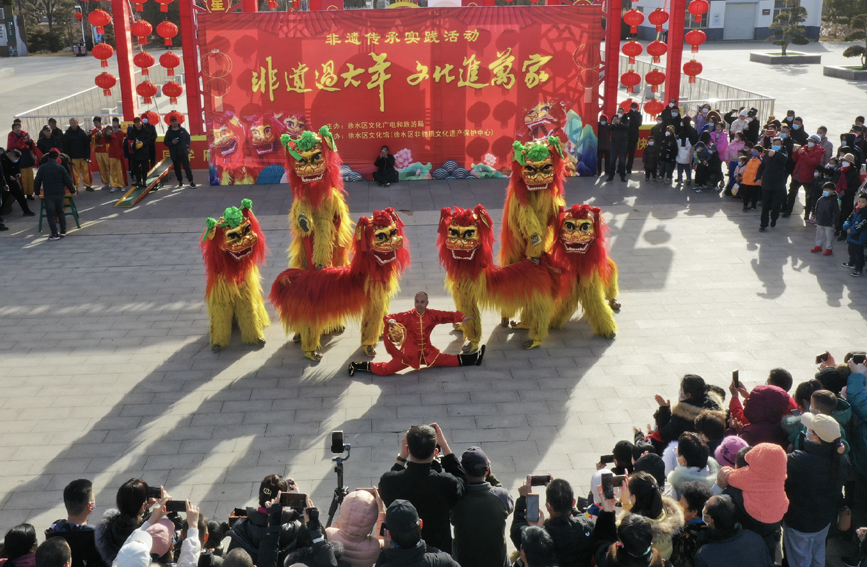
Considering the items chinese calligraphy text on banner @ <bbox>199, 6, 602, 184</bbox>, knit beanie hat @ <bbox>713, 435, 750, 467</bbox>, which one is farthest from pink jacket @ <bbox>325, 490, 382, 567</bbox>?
chinese calligraphy text on banner @ <bbox>199, 6, 602, 184</bbox>

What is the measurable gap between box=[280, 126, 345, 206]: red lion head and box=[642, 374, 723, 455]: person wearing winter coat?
175 inches

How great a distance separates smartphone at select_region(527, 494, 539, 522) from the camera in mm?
4004

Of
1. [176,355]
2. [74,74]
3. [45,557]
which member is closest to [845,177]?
[176,355]

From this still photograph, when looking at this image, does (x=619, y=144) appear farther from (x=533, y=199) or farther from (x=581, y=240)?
(x=581, y=240)

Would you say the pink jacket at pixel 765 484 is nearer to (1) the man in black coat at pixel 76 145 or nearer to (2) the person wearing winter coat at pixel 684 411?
(2) the person wearing winter coat at pixel 684 411

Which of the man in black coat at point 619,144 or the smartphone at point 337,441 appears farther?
the man in black coat at point 619,144

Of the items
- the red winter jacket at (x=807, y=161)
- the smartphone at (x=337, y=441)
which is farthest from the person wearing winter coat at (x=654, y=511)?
the red winter jacket at (x=807, y=161)

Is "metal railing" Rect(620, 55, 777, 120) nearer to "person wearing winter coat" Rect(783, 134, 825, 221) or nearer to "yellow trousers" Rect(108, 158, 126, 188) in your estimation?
"person wearing winter coat" Rect(783, 134, 825, 221)

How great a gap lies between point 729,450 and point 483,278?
12.0ft

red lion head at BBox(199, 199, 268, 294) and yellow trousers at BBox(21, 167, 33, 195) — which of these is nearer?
red lion head at BBox(199, 199, 268, 294)

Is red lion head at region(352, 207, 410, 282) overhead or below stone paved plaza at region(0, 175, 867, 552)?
overhead

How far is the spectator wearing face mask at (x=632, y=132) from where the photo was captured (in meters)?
14.5

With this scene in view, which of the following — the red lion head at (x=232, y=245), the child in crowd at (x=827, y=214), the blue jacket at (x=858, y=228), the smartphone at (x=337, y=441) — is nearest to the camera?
the smartphone at (x=337, y=441)

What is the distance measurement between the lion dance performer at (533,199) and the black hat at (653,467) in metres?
3.86
